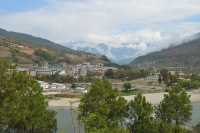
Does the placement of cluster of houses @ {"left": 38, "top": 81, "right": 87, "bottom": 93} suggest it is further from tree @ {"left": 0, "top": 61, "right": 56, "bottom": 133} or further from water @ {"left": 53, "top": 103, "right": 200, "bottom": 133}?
tree @ {"left": 0, "top": 61, "right": 56, "bottom": 133}

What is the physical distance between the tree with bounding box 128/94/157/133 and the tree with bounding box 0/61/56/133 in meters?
7.49

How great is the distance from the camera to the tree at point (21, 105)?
4019 centimetres

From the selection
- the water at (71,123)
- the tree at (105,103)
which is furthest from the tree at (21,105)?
the water at (71,123)

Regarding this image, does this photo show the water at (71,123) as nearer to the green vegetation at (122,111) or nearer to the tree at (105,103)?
the tree at (105,103)

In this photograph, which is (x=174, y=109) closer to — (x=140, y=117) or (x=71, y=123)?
(x=140, y=117)

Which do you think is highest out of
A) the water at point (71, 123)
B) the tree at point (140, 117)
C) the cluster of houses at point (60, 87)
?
the tree at point (140, 117)

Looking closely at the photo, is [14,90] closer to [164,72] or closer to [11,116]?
[11,116]

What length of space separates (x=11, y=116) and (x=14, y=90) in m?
2.21

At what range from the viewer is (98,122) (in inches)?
1548

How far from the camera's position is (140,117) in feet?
150

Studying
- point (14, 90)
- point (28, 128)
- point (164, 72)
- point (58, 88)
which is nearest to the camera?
point (14, 90)

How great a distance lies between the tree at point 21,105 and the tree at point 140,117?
7490 mm

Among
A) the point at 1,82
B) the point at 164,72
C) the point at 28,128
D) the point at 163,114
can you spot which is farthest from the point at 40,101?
the point at 164,72

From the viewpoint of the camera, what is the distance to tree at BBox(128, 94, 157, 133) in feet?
147
